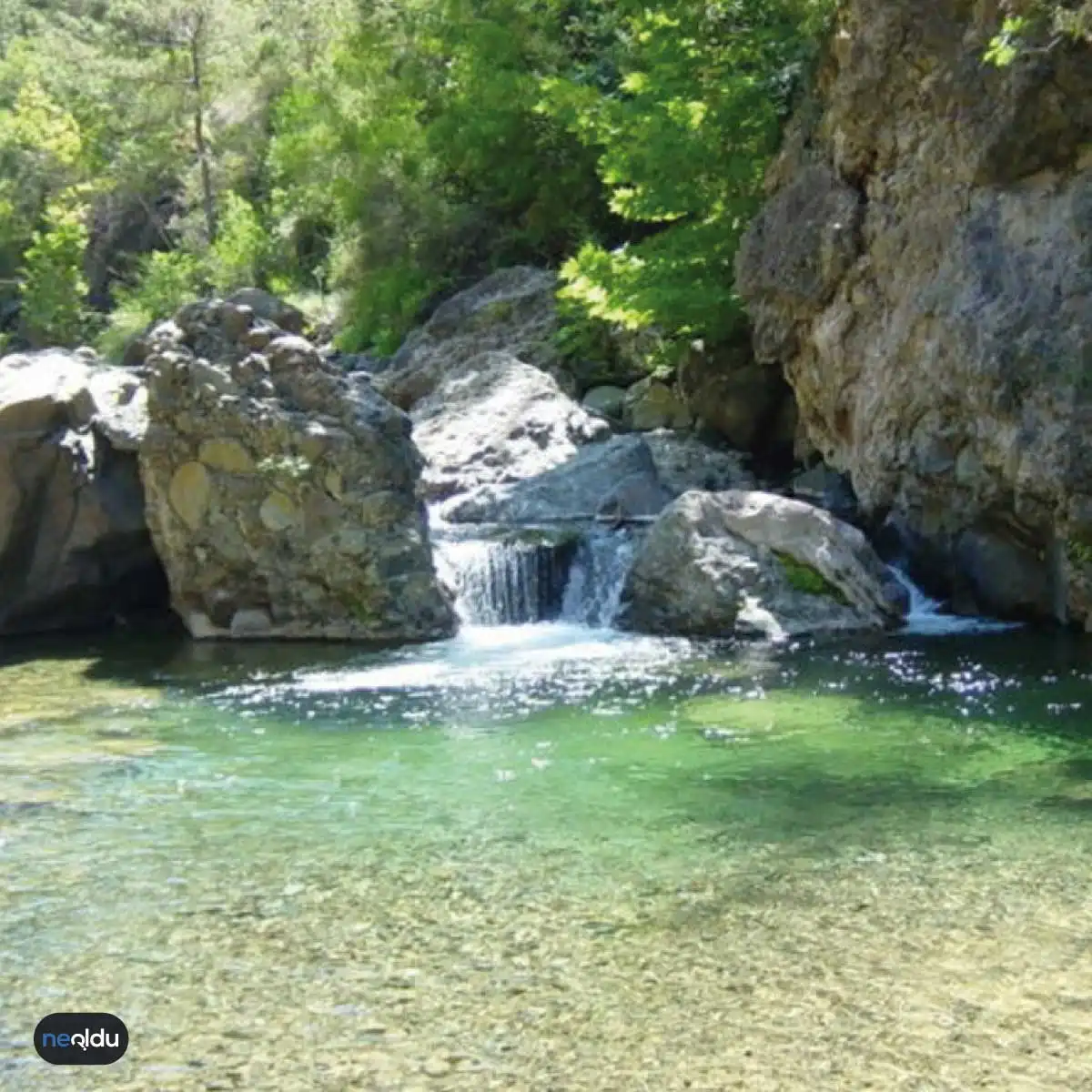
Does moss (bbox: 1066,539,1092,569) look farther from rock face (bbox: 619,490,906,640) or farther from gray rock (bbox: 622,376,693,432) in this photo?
gray rock (bbox: 622,376,693,432)

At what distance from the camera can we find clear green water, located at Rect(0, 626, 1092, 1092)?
15.9ft

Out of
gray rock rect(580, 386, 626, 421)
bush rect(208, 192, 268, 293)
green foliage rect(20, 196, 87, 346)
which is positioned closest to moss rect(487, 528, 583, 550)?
gray rock rect(580, 386, 626, 421)

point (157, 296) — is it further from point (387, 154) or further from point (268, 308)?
point (268, 308)

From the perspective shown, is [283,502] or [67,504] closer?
[283,502]

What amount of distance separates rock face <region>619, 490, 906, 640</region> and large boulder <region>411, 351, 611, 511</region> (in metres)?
4.40

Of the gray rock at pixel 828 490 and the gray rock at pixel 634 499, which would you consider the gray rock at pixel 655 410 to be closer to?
the gray rock at pixel 828 490

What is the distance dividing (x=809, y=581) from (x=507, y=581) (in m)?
2.95

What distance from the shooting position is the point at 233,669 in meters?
12.6

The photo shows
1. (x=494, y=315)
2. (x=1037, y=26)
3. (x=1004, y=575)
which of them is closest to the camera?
(x=1037, y=26)

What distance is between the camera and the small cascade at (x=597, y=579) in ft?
48.1

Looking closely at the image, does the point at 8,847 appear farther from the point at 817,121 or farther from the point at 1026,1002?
the point at 817,121

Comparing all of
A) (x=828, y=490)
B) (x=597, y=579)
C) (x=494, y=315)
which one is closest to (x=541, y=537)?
(x=597, y=579)

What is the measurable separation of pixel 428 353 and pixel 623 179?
5949 mm

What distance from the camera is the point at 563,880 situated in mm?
6656
